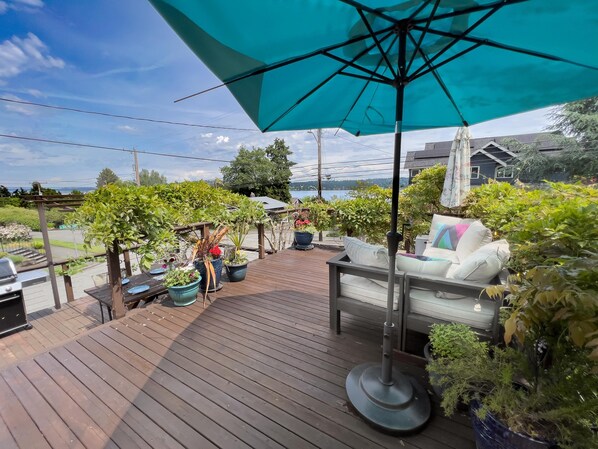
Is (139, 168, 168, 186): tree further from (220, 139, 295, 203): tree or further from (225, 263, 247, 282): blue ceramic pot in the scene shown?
(225, 263, 247, 282): blue ceramic pot

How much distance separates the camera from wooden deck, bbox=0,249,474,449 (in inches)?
59.8

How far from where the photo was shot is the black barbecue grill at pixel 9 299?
12.3ft

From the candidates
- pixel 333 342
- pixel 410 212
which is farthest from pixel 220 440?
pixel 410 212

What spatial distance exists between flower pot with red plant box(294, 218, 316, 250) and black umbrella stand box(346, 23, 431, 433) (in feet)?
12.6

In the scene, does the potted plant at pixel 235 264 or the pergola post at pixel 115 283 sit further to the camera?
the potted plant at pixel 235 264

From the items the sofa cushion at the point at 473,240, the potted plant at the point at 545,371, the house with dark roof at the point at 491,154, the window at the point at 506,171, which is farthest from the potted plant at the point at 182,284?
the window at the point at 506,171

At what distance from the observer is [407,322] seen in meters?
2.06

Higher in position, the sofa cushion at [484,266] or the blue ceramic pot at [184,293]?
the sofa cushion at [484,266]

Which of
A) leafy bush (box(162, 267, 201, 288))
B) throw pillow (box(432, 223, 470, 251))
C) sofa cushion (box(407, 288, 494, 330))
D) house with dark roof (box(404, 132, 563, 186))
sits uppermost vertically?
house with dark roof (box(404, 132, 563, 186))

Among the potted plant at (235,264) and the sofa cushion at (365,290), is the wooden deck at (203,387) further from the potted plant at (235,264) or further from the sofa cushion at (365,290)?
the potted plant at (235,264)

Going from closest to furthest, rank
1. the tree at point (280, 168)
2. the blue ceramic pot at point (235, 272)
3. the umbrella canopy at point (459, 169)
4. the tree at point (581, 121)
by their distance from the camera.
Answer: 1. the blue ceramic pot at point (235, 272)
2. the umbrella canopy at point (459, 169)
3. the tree at point (581, 121)
4. the tree at point (280, 168)

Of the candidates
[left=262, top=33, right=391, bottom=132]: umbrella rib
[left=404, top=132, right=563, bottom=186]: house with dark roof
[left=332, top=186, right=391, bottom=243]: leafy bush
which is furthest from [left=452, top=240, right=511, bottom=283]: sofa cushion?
[left=404, top=132, right=563, bottom=186]: house with dark roof

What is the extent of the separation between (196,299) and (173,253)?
2.50ft

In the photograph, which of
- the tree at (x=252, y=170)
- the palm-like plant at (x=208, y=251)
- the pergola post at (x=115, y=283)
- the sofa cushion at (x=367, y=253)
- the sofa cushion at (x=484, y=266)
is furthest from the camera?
the tree at (x=252, y=170)
